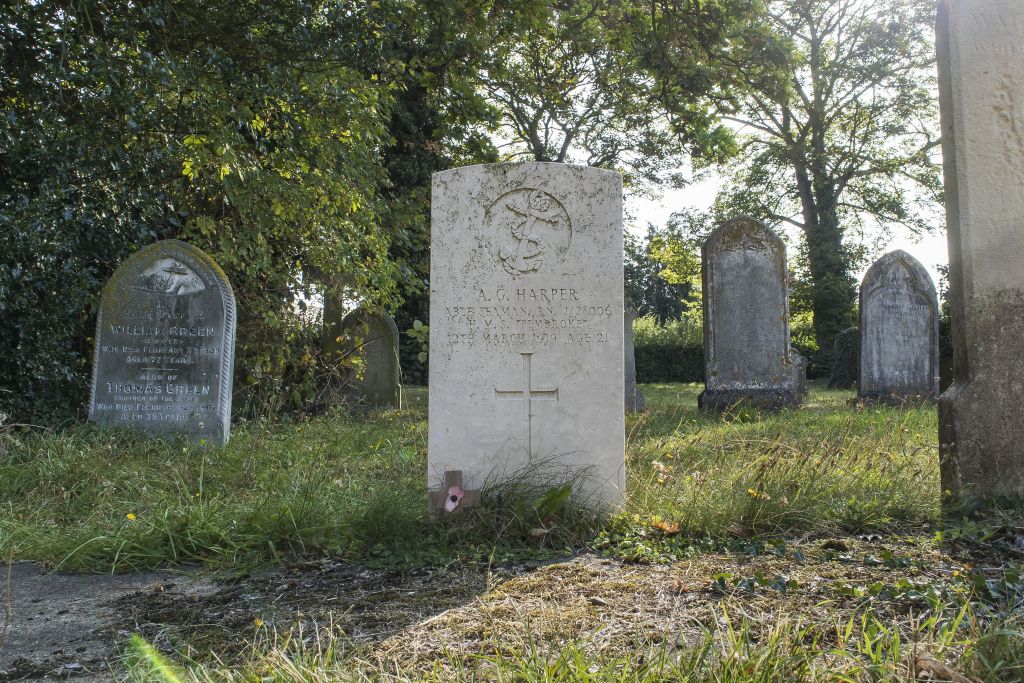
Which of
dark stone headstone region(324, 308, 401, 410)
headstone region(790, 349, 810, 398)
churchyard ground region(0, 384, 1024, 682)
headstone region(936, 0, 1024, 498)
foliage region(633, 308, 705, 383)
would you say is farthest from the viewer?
foliage region(633, 308, 705, 383)

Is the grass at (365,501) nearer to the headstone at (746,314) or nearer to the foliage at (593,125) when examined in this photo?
the headstone at (746,314)

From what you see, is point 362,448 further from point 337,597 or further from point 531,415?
point 337,597

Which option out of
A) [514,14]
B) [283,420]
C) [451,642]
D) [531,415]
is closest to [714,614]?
[451,642]

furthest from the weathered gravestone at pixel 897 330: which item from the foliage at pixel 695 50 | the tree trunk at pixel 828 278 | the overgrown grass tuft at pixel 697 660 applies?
the tree trunk at pixel 828 278

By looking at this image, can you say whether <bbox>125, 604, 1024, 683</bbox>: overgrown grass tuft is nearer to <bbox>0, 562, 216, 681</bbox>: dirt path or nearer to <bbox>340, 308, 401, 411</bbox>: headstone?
<bbox>0, 562, 216, 681</bbox>: dirt path

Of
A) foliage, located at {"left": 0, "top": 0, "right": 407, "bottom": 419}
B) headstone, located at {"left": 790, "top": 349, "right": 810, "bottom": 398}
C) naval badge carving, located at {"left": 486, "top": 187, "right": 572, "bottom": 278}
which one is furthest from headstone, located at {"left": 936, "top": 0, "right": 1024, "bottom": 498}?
headstone, located at {"left": 790, "top": 349, "right": 810, "bottom": 398}

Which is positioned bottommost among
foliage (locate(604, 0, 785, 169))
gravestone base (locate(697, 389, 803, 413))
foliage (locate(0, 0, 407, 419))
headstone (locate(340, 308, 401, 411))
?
gravestone base (locate(697, 389, 803, 413))

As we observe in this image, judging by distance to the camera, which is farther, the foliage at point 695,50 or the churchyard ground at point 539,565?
the foliage at point 695,50

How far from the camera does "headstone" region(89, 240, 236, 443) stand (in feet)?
19.2

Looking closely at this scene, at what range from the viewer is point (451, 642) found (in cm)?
197

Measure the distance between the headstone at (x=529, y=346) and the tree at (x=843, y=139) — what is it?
731 inches

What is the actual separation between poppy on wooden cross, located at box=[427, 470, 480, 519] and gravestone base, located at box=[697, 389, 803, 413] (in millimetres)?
5517

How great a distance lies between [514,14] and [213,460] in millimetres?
4398

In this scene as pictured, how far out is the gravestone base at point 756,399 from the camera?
26.5 ft
